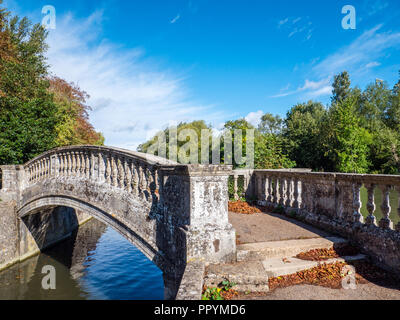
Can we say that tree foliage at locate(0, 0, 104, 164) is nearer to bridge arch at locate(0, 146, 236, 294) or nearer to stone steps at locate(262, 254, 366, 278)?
bridge arch at locate(0, 146, 236, 294)

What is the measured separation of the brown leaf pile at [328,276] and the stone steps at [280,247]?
1.41 ft

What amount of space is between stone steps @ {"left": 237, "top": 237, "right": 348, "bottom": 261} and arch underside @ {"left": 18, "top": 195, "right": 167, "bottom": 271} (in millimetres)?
1416

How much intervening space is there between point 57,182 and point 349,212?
776 centimetres

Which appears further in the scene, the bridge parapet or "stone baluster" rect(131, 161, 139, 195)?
"stone baluster" rect(131, 161, 139, 195)

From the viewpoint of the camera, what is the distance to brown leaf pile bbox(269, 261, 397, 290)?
3.49 m

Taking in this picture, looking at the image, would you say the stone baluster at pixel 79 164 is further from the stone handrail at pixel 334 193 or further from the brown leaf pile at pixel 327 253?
the brown leaf pile at pixel 327 253

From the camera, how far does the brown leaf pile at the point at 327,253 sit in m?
4.12

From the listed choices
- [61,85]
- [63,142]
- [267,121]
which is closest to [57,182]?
[63,142]

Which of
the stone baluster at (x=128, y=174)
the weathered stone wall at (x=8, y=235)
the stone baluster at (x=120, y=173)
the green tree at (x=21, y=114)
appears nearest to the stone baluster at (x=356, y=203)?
the stone baluster at (x=128, y=174)

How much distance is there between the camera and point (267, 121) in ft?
214

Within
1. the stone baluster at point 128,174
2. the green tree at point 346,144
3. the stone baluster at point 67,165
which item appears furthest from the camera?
the green tree at point 346,144

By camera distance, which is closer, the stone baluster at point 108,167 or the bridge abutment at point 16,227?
the stone baluster at point 108,167

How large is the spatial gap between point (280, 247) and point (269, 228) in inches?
48.3

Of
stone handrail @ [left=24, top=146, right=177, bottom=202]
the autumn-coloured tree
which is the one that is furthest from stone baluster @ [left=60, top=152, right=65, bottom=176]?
the autumn-coloured tree
